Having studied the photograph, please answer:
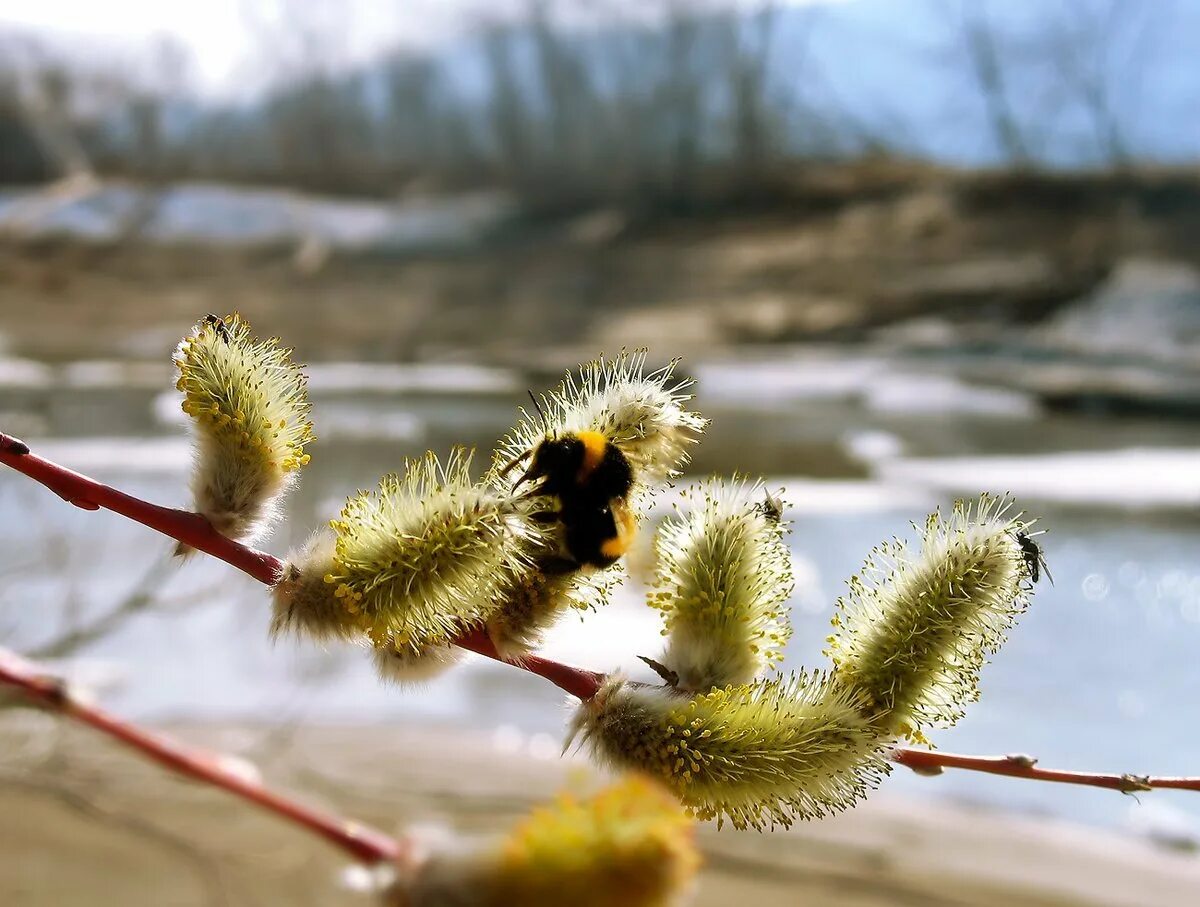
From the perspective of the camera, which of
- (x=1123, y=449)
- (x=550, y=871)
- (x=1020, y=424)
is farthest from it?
(x=1020, y=424)

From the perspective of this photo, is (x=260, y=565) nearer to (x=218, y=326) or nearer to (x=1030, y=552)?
(x=218, y=326)

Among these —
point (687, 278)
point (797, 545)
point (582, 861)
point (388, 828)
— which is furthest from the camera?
point (687, 278)

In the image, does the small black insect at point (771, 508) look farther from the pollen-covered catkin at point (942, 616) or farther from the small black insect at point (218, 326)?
the small black insect at point (218, 326)

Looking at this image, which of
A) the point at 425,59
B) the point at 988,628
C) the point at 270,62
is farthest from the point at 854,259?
the point at 988,628

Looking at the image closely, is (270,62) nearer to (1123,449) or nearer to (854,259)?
(854,259)

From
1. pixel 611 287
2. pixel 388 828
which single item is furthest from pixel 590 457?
pixel 611 287

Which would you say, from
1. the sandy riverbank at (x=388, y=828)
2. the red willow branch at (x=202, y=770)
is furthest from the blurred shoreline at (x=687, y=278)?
the red willow branch at (x=202, y=770)
